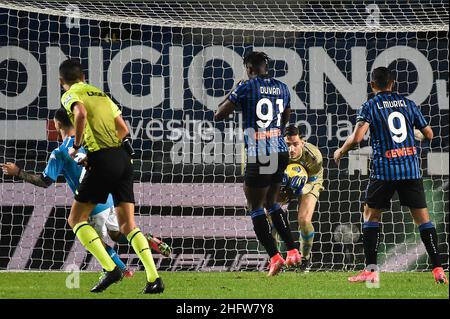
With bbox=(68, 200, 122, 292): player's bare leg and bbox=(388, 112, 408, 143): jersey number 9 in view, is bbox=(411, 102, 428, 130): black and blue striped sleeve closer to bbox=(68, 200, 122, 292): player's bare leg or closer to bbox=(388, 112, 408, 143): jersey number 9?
bbox=(388, 112, 408, 143): jersey number 9

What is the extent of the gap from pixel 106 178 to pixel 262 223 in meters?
1.58

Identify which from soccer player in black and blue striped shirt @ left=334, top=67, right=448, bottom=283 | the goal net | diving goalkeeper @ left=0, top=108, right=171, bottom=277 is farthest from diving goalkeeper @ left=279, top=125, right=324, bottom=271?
soccer player in black and blue striped shirt @ left=334, top=67, right=448, bottom=283

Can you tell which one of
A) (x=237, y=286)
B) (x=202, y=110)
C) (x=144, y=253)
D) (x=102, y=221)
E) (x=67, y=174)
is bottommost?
(x=237, y=286)

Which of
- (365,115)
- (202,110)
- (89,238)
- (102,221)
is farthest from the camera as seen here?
(202,110)

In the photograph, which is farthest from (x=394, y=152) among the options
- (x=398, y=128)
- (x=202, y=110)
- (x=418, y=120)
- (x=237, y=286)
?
(x=202, y=110)

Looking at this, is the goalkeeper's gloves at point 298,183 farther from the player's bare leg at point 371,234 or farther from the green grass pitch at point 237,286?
the player's bare leg at point 371,234

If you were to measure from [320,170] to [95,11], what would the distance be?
3.28m

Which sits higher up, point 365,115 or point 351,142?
point 365,115

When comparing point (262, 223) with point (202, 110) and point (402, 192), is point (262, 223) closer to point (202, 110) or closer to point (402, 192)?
point (402, 192)

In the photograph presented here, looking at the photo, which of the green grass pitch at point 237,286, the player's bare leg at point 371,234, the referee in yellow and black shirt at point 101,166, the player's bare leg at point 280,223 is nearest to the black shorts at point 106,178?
the referee in yellow and black shirt at point 101,166

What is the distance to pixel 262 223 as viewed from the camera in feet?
25.1

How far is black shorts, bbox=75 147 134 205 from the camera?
659cm

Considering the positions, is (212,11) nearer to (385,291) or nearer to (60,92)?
(60,92)

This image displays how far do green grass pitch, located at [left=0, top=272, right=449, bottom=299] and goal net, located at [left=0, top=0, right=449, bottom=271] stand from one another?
0.72m
